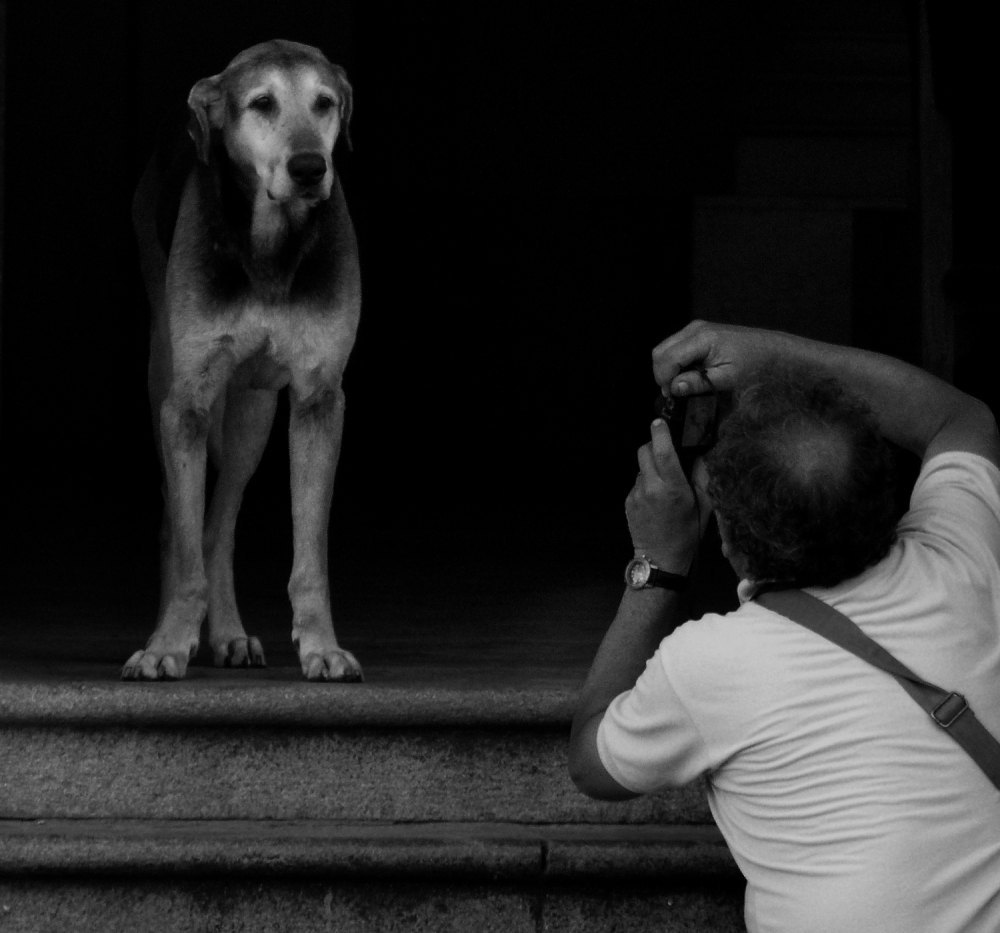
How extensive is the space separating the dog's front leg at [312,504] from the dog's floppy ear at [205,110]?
1.71 feet

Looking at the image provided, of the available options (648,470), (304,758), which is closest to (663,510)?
(648,470)

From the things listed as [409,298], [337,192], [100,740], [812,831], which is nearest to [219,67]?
[409,298]

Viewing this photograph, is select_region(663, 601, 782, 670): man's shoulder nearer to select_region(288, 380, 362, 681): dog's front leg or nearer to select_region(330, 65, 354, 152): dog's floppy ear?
select_region(288, 380, 362, 681): dog's front leg

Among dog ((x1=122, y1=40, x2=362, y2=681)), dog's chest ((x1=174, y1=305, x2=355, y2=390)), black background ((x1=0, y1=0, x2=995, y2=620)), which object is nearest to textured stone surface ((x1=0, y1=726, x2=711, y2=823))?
dog ((x1=122, y1=40, x2=362, y2=681))

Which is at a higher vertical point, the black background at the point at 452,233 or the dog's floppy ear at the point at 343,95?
the dog's floppy ear at the point at 343,95

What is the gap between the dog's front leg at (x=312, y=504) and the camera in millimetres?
3186

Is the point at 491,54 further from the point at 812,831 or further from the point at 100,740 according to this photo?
the point at 812,831

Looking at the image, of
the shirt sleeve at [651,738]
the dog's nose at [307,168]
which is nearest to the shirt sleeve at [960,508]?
the shirt sleeve at [651,738]

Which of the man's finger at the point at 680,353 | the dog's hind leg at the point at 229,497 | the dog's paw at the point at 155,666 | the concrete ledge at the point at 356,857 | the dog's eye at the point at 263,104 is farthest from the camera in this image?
the dog's hind leg at the point at 229,497

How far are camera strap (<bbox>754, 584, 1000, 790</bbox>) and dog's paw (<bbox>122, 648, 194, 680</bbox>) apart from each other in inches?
60.0

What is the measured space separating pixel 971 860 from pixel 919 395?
0.71m

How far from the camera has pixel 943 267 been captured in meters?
3.72

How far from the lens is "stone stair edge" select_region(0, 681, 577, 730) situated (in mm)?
2807

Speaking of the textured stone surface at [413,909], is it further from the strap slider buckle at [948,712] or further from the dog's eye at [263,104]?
the dog's eye at [263,104]
